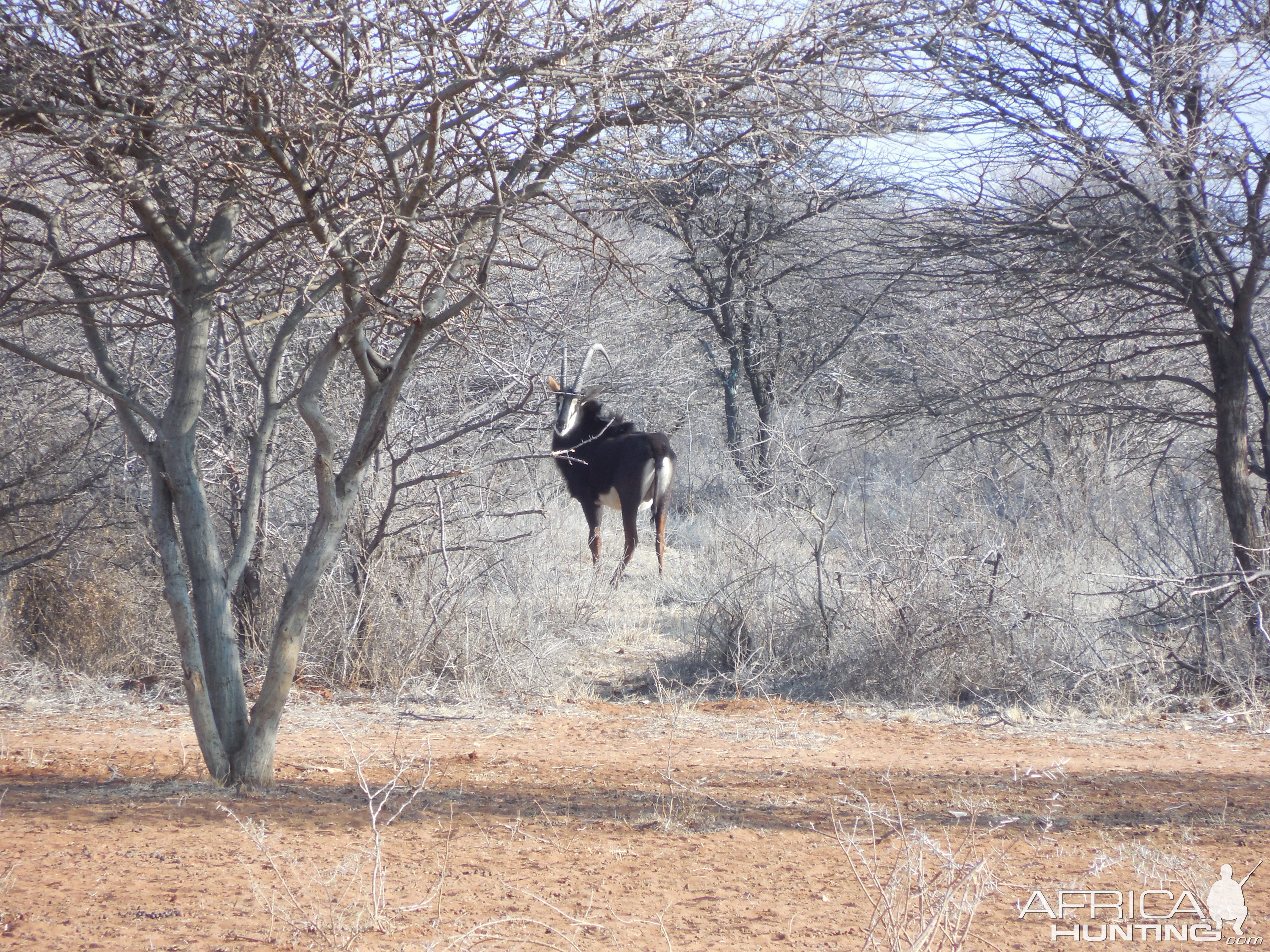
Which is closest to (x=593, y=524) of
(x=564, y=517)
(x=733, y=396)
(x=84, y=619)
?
(x=564, y=517)

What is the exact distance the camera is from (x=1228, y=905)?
3.29 m

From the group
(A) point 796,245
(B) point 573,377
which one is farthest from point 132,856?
(A) point 796,245

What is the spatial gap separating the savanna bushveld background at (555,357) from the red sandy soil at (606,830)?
2.27 ft

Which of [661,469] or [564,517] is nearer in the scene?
[661,469]

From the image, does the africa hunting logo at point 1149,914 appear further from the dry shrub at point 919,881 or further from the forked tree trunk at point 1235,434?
the forked tree trunk at point 1235,434

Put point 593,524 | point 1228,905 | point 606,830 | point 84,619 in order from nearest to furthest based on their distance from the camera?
point 1228,905 → point 606,830 → point 84,619 → point 593,524

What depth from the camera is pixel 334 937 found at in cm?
293

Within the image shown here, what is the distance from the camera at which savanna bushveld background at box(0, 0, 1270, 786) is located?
3.92m

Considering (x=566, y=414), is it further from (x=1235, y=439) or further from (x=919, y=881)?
(x=919, y=881)

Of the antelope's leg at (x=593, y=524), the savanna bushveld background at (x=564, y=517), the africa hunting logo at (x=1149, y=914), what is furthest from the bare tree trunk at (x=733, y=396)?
the africa hunting logo at (x=1149, y=914)

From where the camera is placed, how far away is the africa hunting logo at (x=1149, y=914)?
3203 mm

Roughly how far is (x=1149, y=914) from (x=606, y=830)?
6.70 feet

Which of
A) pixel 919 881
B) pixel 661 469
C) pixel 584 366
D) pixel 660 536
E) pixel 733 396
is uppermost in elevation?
pixel 733 396

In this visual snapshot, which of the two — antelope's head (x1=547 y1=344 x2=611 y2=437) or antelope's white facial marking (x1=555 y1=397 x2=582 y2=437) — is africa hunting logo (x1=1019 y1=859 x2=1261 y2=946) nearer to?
antelope's head (x1=547 y1=344 x2=611 y2=437)
